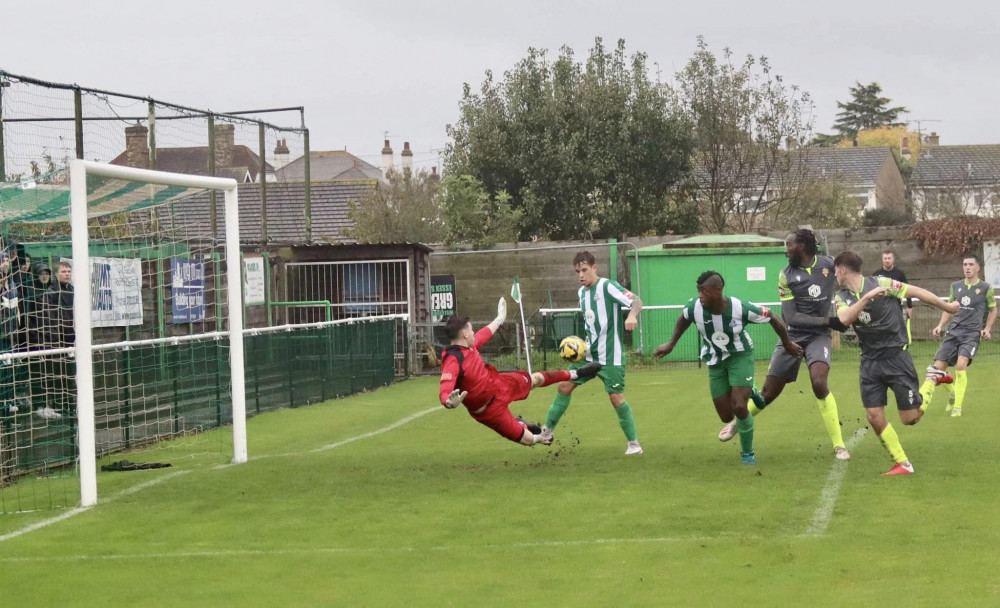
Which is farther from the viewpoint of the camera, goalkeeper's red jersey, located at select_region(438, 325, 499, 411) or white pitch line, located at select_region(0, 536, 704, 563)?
goalkeeper's red jersey, located at select_region(438, 325, 499, 411)

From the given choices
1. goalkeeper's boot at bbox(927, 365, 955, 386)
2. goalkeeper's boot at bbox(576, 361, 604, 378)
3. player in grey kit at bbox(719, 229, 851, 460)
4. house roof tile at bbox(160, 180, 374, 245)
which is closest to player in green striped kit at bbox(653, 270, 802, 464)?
player in grey kit at bbox(719, 229, 851, 460)

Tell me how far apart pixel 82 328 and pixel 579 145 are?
88.1 ft

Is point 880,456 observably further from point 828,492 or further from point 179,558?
point 179,558

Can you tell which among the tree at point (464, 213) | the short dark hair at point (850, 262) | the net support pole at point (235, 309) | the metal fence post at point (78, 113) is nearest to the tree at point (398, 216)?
the tree at point (464, 213)

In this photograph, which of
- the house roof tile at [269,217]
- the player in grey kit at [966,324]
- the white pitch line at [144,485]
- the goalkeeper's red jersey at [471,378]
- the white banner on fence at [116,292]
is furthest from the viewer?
the house roof tile at [269,217]

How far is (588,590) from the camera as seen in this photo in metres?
7.23

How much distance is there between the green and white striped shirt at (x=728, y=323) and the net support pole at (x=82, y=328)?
17.2ft

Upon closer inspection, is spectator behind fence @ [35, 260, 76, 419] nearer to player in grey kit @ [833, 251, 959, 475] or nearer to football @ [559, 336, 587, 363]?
football @ [559, 336, 587, 363]

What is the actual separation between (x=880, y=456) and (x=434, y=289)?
18.0 meters

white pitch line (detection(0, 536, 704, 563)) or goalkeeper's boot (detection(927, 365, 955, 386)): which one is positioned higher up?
goalkeeper's boot (detection(927, 365, 955, 386))

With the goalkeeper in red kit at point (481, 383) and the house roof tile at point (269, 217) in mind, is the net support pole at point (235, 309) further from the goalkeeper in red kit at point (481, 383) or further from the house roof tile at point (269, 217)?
the house roof tile at point (269, 217)

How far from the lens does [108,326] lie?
1828 centimetres

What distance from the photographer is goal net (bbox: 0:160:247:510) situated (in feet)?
38.7

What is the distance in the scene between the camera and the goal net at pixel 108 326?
11789 mm
